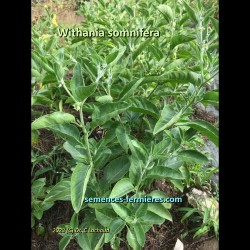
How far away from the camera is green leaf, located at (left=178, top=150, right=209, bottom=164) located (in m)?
1.82

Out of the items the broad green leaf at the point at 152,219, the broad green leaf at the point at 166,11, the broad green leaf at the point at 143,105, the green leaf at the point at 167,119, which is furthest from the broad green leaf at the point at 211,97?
the broad green leaf at the point at 152,219

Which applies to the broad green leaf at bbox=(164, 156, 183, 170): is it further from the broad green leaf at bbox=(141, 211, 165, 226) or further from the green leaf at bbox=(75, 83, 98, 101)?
the green leaf at bbox=(75, 83, 98, 101)

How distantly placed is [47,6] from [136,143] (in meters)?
1.12

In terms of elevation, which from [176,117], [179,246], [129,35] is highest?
[129,35]

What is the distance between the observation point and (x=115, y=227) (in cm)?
175

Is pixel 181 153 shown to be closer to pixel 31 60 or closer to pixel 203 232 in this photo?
pixel 203 232

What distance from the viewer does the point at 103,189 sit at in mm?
1857

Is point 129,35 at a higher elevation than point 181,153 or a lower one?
higher

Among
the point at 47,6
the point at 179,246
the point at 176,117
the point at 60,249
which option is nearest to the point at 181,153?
the point at 176,117

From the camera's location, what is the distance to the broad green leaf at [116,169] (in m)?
1.88

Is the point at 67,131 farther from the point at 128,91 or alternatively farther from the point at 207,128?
the point at 207,128

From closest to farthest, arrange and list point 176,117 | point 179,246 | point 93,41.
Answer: point 176,117
point 179,246
point 93,41

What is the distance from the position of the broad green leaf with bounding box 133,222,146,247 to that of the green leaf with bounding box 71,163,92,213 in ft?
1.02

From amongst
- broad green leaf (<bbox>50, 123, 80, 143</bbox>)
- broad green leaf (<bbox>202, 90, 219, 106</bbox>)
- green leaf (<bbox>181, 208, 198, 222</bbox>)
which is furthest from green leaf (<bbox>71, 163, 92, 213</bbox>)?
green leaf (<bbox>181, 208, 198, 222</bbox>)
